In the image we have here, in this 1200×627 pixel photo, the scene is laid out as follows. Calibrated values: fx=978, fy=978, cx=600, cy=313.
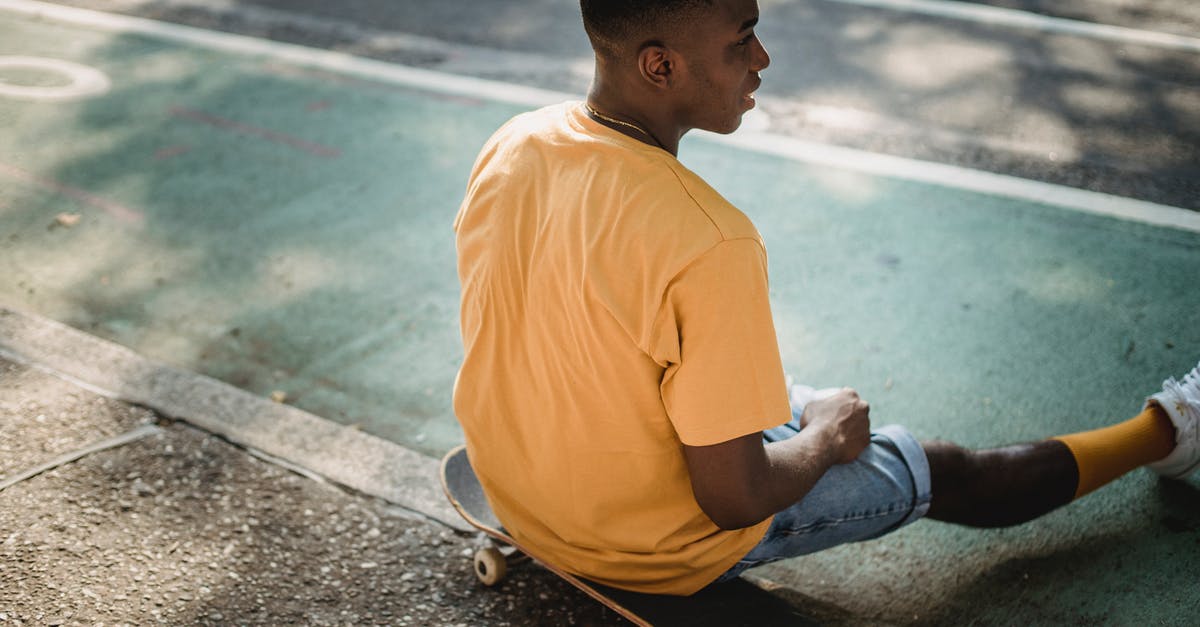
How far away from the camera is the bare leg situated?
240cm

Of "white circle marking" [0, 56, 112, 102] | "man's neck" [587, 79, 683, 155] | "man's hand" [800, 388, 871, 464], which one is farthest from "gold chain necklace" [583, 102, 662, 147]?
"white circle marking" [0, 56, 112, 102]

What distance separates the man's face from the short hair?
0.05m

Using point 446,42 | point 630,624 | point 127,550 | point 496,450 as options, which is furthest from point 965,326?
point 446,42

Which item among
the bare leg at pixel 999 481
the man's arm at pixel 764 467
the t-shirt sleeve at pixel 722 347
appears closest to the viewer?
the t-shirt sleeve at pixel 722 347

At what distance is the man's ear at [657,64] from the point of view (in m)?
1.79

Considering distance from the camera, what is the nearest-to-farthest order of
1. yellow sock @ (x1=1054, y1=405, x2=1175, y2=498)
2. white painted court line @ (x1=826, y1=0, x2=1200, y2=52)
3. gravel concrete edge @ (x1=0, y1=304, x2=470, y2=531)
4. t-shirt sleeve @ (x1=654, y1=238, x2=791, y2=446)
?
t-shirt sleeve @ (x1=654, y1=238, x2=791, y2=446) → yellow sock @ (x1=1054, y1=405, x2=1175, y2=498) → gravel concrete edge @ (x1=0, y1=304, x2=470, y2=531) → white painted court line @ (x1=826, y1=0, x2=1200, y2=52)

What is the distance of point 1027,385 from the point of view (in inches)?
133

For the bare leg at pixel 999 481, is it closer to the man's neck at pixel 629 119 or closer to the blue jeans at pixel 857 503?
the blue jeans at pixel 857 503

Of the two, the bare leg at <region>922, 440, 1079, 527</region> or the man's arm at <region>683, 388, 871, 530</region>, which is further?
the bare leg at <region>922, 440, 1079, 527</region>

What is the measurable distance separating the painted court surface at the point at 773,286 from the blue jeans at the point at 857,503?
42 cm

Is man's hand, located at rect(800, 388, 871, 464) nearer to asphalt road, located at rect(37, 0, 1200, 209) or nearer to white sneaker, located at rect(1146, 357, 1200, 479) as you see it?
white sneaker, located at rect(1146, 357, 1200, 479)

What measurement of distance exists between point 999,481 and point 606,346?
1240 mm

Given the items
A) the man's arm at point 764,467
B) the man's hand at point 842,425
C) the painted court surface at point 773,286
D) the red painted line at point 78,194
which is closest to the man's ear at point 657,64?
the man's arm at point 764,467

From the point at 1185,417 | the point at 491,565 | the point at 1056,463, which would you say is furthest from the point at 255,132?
the point at 1185,417
